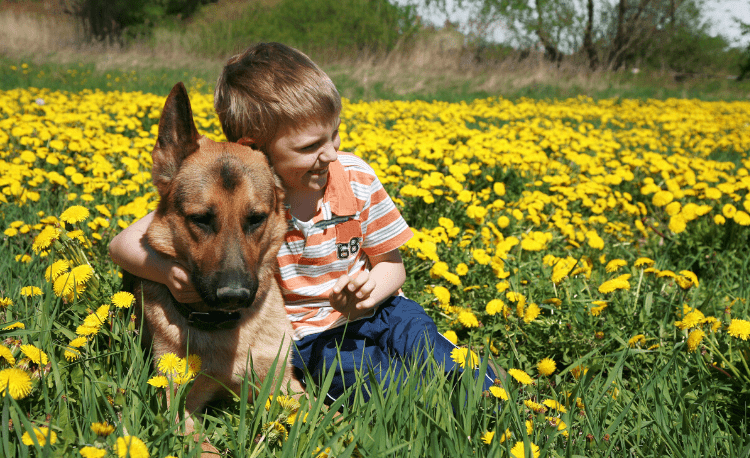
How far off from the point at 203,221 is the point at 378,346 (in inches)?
44.9

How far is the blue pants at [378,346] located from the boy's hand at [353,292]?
13 centimetres

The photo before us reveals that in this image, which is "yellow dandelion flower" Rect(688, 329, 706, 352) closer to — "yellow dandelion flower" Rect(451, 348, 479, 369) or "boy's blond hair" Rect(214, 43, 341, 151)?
"yellow dandelion flower" Rect(451, 348, 479, 369)

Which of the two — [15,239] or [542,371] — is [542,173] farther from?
[15,239]

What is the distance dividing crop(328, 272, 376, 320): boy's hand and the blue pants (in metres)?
0.13

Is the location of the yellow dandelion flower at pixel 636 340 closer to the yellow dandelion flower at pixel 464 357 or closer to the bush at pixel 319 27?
the yellow dandelion flower at pixel 464 357

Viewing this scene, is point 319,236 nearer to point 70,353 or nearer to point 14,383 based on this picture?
point 70,353

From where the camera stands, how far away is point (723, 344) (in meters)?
2.13

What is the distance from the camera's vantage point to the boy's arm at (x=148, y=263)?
1867mm

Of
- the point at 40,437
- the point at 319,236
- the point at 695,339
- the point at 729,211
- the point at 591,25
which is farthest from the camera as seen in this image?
the point at 591,25

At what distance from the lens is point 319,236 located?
7.65ft

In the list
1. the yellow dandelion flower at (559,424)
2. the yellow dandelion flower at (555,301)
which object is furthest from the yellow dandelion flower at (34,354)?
the yellow dandelion flower at (555,301)

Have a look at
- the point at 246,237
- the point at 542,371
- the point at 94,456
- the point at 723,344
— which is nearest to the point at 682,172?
the point at 723,344

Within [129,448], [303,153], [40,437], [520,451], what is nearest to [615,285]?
[520,451]

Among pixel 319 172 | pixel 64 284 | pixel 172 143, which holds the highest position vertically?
pixel 172 143
